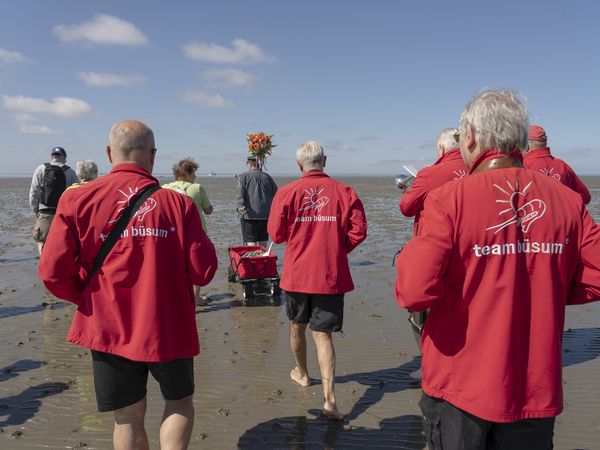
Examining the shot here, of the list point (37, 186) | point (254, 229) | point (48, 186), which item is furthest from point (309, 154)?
point (37, 186)

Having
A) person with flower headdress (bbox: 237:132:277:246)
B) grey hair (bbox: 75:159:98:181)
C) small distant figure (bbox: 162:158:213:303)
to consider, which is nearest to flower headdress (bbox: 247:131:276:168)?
person with flower headdress (bbox: 237:132:277:246)

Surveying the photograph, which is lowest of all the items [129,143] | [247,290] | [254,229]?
[247,290]

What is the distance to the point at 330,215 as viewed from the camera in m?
4.08

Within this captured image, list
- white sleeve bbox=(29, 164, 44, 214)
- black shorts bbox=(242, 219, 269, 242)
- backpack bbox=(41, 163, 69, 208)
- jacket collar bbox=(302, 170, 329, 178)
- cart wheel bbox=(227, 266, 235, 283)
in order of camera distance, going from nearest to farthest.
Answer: jacket collar bbox=(302, 170, 329, 178)
backpack bbox=(41, 163, 69, 208)
white sleeve bbox=(29, 164, 44, 214)
black shorts bbox=(242, 219, 269, 242)
cart wheel bbox=(227, 266, 235, 283)

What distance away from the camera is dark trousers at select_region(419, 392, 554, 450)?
1938mm

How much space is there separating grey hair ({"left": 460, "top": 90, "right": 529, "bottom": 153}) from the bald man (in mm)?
1611

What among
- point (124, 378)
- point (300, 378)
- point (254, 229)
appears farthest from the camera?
point (254, 229)

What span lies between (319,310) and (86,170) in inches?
138

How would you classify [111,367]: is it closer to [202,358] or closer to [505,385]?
[505,385]

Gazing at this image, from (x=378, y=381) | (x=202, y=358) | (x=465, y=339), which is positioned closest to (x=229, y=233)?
(x=202, y=358)

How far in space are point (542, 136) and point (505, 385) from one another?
3.92m

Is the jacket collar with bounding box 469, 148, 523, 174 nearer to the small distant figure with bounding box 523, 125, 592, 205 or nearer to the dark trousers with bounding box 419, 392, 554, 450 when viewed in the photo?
the dark trousers with bounding box 419, 392, 554, 450

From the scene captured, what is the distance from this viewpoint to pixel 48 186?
7.43m

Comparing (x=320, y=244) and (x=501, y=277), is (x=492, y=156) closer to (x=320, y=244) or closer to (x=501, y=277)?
(x=501, y=277)
